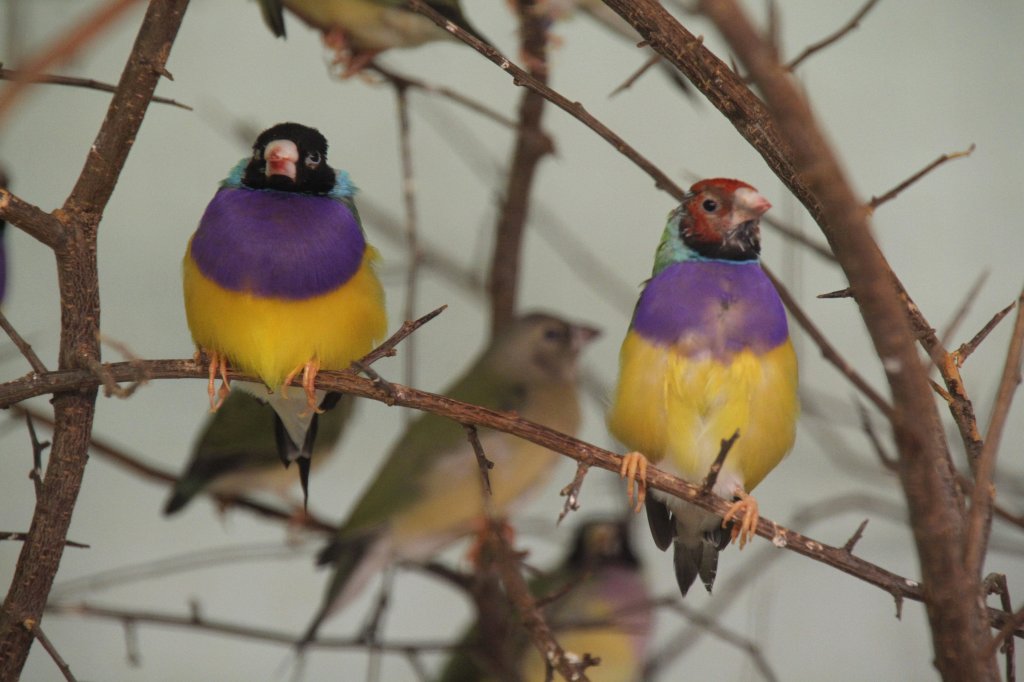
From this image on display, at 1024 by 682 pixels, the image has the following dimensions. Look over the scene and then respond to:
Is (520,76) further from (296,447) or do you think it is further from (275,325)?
(296,447)

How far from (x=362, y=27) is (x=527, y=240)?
112 cm

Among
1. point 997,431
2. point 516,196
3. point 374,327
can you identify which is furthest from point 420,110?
point 997,431

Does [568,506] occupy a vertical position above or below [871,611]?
below

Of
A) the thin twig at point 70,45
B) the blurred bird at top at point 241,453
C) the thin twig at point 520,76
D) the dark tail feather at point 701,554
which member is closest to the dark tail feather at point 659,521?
the dark tail feather at point 701,554

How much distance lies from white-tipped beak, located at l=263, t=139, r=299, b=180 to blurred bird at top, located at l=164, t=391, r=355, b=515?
1.01 meters

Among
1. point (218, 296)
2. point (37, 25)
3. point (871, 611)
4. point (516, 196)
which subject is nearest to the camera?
point (218, 296)

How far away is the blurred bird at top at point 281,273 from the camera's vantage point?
1546mm

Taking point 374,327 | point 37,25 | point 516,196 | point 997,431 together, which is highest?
point 37,25

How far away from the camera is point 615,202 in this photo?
3.21m

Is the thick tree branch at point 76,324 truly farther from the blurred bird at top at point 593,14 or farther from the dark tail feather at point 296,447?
the blurred bird at top at point 593,14

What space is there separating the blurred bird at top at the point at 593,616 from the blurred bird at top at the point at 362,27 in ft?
3.75

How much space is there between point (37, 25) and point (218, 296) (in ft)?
5.88

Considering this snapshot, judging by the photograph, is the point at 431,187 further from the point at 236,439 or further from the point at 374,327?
the point at 374,327

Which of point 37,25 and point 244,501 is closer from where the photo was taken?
point 244,501
